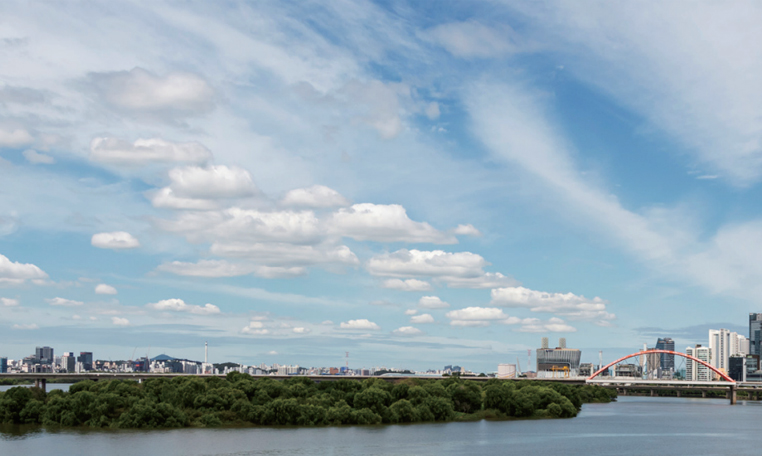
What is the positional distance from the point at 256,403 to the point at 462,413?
31.5 metres

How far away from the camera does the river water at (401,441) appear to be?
233ft

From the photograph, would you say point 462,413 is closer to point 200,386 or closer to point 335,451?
point 200,386

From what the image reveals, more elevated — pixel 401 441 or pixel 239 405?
pixel 239 405

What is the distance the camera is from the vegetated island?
9131 centimetres

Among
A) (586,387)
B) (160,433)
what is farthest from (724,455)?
(586,387)

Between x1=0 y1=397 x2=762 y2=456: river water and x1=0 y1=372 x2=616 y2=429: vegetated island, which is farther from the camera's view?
x1=0 y1=372 x2=616 y2=429: vegetated island

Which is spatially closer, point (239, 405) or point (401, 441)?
point (401, 441)

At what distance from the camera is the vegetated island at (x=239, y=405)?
9131 cm

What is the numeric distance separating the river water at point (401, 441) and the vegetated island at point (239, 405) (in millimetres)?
4488

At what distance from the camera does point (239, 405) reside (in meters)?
96.9

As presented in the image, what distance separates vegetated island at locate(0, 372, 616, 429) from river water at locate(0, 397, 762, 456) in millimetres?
4488

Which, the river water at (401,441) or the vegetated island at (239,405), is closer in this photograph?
the river water at (401,441)

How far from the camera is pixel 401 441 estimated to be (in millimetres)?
78688

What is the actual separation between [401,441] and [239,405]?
88.5 ft
